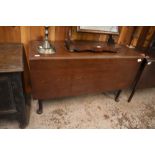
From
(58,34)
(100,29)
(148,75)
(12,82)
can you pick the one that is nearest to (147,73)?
(148,75)

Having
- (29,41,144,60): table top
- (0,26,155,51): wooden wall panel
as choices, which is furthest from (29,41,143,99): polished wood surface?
(0,26,155,51): wooden wall panel

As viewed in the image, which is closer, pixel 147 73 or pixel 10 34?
pixel 10 34

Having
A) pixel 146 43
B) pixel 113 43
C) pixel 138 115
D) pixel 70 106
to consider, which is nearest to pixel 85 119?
pixel 70 106

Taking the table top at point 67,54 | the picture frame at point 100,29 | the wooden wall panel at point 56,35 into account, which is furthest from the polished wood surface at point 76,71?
the picture frame at point 100,29

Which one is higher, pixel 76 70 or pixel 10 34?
pixel 10 34

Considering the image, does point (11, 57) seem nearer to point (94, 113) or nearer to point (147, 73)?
point (94, 113)

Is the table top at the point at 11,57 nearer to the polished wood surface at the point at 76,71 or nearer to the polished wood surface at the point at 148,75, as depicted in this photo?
the polished wood surface at the point at 76,71

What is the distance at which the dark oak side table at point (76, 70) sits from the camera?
4.37 feet

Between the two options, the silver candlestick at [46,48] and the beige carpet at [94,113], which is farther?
the beige carpet at [94,113]

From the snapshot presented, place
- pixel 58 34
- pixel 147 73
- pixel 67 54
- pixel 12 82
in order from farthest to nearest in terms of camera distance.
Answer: pixel 147 73
pixel 58 34
pixel 67 54
pixel 12 82

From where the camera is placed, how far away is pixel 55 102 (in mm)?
1890

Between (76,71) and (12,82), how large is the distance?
587 mm

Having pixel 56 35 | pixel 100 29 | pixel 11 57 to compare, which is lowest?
pixel 11 57

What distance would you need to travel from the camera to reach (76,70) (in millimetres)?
1436
